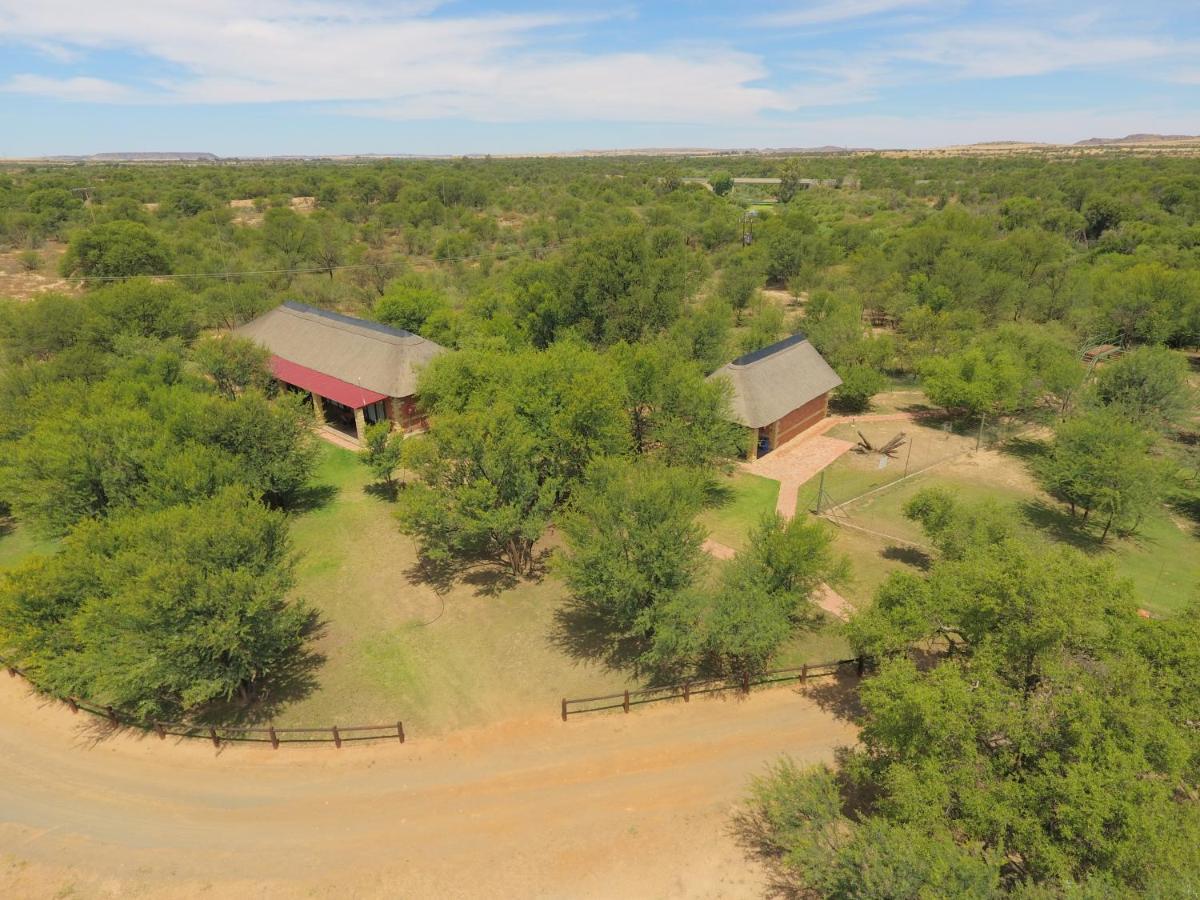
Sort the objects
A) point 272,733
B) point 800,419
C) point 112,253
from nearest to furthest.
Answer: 1. point 272,733
2. point 800,419
3. point 112,253

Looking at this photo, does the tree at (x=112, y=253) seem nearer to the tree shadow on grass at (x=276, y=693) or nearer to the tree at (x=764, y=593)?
the tree shadow on grass at (x=276, y=693)

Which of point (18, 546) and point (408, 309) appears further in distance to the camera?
point (408, 309)

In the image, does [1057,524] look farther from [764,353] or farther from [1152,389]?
[764,353]

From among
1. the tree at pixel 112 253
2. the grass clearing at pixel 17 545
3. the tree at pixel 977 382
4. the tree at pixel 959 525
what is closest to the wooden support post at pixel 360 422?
the grass clearing at pixel 17 545

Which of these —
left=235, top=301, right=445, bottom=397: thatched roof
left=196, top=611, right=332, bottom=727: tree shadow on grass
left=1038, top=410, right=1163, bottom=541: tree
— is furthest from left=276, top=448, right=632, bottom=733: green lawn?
left=1038, top=410, right=1163, bottom=541: tree

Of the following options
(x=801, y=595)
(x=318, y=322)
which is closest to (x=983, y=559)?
(x=801, y=595)

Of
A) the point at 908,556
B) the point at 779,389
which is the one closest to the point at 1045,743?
the point at 908,556
